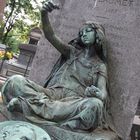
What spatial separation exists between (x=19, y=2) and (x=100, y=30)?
3101cm

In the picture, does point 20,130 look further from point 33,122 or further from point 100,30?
point 100,30

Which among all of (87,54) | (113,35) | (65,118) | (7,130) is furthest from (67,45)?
(7,130)

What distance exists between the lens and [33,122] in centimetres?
570

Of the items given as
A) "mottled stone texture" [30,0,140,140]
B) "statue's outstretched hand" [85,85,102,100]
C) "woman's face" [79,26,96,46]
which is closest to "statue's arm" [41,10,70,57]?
"woman's face" [79,26,96,46]

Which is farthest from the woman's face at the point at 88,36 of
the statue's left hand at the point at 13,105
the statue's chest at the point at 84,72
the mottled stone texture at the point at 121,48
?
the statue's left hand at the point at 13,105

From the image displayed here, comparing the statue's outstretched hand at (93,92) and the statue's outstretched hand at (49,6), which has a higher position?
the statue's outstretched hand at (49,6)

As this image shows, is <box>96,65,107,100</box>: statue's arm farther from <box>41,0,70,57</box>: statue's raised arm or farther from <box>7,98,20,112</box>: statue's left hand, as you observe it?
<box>7,98,20,112</box>: statue's left hand

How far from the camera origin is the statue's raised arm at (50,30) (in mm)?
6074

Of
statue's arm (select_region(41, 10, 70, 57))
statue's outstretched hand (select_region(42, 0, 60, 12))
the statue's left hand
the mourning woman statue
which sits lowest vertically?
the statue's left hand

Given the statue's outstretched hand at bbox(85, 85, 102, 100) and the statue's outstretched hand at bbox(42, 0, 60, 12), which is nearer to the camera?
the statue's outstretched hand at bbox(85, 85, 102, 100)

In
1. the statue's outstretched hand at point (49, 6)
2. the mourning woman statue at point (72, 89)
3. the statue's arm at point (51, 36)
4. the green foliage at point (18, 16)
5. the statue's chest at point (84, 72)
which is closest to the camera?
the mourning woman statue at point (72, 89)

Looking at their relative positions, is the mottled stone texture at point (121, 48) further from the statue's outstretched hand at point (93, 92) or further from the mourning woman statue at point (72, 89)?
the statue's outstretched hand at point (93, 92)

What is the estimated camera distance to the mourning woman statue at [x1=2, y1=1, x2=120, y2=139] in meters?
5.59

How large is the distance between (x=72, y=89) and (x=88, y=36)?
0.78 metres
